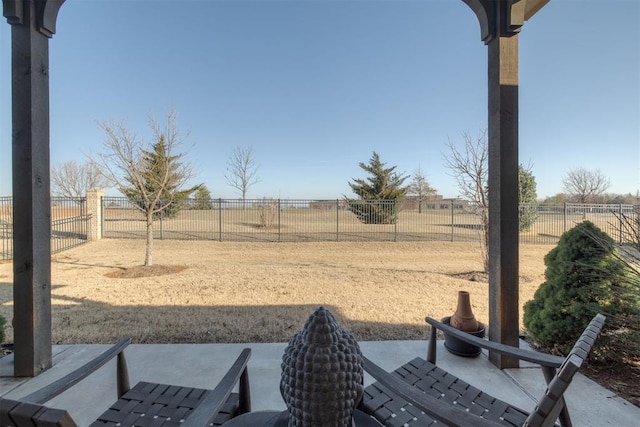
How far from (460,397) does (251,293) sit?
355 cm

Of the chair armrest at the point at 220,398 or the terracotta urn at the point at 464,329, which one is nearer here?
the chair armrest at the point at 220,398

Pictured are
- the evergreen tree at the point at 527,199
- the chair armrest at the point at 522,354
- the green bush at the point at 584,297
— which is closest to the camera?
the chair armrest at the point at 522,354

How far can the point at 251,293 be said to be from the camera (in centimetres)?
440

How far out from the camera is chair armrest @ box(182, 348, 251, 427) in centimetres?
85

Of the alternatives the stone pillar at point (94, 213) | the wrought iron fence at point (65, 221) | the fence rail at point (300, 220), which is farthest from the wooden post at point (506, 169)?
the stone pillar at point (94, 213)

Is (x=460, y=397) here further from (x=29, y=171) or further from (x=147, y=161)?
(x=147, y=161)

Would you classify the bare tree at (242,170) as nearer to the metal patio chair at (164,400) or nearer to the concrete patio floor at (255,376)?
the concrete patio floor at (255,376)

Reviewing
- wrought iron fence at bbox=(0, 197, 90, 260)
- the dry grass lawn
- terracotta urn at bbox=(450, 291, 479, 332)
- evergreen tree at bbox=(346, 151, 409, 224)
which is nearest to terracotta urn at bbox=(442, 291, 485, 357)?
terracotta urn at bbox=(450, 291, 479, 332)

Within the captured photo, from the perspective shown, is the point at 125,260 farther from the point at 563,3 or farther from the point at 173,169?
the point at 563,3

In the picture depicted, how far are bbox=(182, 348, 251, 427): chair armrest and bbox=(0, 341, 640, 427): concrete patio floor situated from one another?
60 cm

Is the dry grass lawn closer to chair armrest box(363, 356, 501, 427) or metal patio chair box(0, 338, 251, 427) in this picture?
metal patio chair box(0, 338, 251, 427)

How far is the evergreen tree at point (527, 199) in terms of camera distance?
33.7ft

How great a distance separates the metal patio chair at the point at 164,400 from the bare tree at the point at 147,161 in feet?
17.6

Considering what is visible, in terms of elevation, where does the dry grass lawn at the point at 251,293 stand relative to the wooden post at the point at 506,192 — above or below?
below
